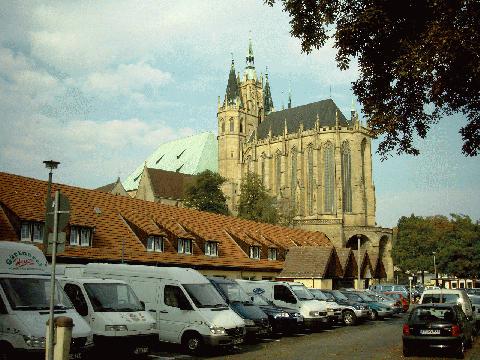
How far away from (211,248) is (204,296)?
61.0 ft

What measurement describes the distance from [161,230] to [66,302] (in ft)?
63.8

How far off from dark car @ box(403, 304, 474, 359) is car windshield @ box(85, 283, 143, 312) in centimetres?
802

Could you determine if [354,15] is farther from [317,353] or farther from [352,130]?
[352,130]

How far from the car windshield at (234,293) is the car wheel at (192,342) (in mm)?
4523

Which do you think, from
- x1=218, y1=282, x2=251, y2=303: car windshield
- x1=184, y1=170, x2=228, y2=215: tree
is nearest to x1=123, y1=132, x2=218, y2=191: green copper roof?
x1=184, y1=170, x2=228, y2=215: tree

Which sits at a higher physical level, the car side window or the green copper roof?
the green copper roof

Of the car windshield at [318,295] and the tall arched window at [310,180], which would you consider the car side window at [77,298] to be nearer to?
the car windshield at [318,295]

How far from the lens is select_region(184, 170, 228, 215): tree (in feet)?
276

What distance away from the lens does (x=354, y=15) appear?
45.3ft

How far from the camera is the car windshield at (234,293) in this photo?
21328 millimetres

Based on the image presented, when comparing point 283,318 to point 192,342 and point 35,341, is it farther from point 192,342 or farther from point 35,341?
point 35,341

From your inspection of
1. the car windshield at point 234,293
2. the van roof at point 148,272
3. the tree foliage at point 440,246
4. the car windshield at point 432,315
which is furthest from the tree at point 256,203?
the car windshield at point 432,315

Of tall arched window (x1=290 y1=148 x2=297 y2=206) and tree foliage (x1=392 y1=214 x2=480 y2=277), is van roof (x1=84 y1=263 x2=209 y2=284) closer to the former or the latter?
tree foliage (x1=392 y1=214 x2=480 y2=277)

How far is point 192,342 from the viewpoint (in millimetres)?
16625
